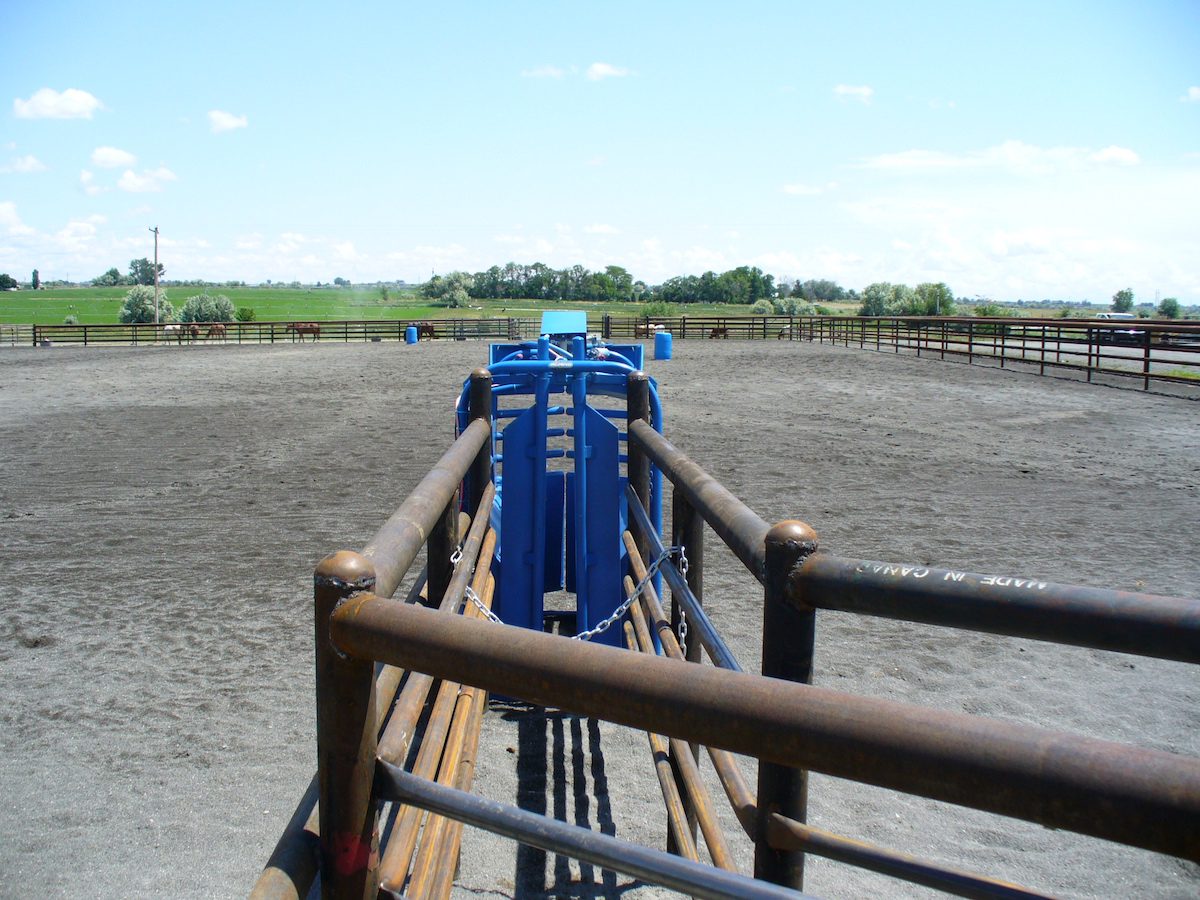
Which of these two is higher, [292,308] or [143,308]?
[292,308]

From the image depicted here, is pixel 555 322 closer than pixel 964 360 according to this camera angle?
Yes

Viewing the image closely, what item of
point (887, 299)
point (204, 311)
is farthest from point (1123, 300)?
point (204, 311)

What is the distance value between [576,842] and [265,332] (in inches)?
1790

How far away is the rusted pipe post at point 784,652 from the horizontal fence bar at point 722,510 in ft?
0.16

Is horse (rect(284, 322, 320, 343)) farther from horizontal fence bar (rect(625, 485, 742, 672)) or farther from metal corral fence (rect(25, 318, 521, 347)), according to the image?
horizontal fence bar (rect(625, 485, 742, 672))

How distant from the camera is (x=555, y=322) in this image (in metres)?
8.73

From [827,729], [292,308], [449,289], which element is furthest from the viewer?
[292,308]

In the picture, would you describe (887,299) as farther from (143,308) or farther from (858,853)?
(858,853)

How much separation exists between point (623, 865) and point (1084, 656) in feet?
14.9

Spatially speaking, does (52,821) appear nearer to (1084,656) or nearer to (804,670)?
(804,670)

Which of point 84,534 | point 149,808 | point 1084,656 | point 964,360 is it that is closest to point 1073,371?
point 964,360

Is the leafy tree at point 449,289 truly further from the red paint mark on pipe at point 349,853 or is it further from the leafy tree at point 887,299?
the red paint mark on pipe at point 349,853

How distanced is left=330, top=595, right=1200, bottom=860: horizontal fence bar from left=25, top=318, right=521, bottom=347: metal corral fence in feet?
133

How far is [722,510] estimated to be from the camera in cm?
207
